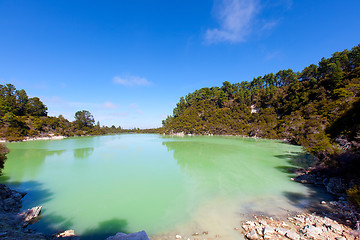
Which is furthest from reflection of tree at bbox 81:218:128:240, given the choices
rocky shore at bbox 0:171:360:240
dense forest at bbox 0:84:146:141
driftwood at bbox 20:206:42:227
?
dense forest at bbox 0:84:146:141

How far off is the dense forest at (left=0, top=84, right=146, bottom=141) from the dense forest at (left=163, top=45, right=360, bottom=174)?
44832 millimetres

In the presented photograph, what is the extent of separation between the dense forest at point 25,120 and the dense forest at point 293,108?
4483 centimetres

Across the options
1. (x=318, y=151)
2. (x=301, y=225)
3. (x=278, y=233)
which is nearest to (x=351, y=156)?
(x=318, y=151)

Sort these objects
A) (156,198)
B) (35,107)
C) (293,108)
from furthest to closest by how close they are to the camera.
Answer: (35,107), (293,108), (156,198)

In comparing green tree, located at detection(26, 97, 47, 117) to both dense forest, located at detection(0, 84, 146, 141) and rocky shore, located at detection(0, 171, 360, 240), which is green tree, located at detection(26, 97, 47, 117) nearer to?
dense forest, located at detection(0, 84, 146, 141)

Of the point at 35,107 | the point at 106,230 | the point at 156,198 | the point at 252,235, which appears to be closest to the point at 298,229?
the point at 252,235

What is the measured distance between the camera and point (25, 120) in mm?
44406

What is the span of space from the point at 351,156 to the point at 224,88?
73843 mm

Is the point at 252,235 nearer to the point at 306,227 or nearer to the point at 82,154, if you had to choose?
the point at 306,227

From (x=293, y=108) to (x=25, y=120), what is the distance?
82486 mm

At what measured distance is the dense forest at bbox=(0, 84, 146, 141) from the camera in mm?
37375

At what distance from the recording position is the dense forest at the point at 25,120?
1471 inches

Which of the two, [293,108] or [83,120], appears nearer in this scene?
[293,108]

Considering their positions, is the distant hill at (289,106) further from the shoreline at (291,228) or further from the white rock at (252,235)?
the white rock at (252,235)
